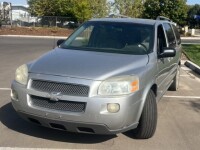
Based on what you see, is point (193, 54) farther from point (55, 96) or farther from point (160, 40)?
point (55, 96)

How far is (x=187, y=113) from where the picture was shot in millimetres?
7117

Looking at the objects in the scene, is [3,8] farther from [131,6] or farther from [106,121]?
[106,121]

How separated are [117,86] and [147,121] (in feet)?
2.73

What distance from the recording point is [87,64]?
16.7 feet

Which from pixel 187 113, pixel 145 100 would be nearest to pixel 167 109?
pixel 187 113

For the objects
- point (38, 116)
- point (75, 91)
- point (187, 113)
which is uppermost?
point (75, 91)

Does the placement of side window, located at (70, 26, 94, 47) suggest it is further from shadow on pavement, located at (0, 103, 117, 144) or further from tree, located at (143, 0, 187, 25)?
tree, located at (143, 0, 187, 25)

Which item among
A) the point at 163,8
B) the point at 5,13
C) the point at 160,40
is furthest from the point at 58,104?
the point at 5,13

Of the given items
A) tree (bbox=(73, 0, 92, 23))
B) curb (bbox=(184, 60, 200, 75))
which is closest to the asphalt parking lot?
curb (bbox=(184, 60, 200, 75))

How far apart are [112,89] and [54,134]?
50.2 inches

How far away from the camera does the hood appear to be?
482 cm

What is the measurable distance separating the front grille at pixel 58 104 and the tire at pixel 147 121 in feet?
3.26

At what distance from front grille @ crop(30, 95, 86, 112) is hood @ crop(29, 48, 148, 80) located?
34cm

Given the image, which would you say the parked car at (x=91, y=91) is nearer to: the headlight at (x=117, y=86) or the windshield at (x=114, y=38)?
the headlight at (x=117, y=86)
